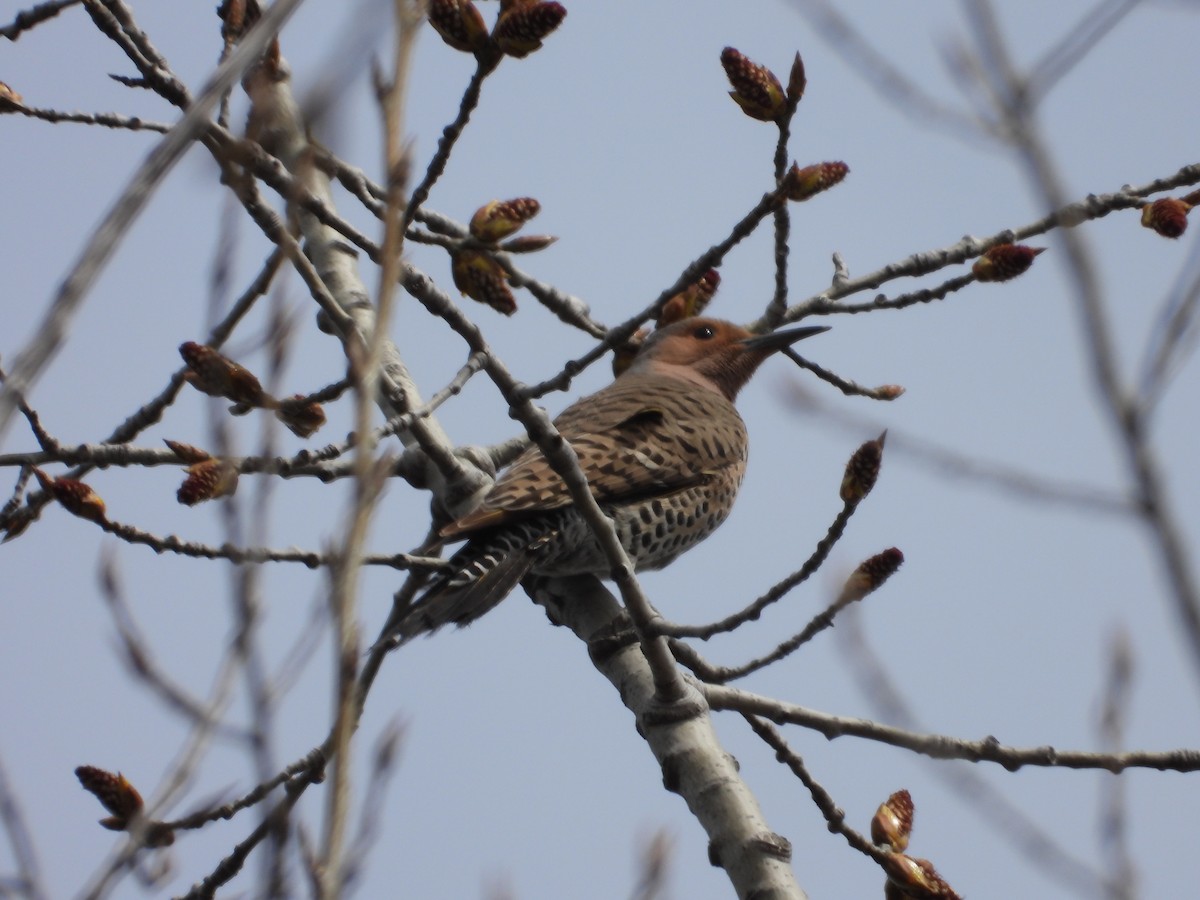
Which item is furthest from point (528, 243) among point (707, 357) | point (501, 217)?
point (707, 357)

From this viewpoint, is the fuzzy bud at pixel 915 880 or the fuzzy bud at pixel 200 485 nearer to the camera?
the fuzzy bud at pixel 915 880

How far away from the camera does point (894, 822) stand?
3.44m

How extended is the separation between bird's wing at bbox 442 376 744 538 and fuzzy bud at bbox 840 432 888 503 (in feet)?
5.96

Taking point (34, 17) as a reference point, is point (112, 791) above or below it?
below

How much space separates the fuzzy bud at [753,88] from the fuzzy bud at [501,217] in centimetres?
63

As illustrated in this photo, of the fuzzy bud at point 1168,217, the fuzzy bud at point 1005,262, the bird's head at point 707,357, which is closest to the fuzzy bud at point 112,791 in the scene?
the fuzzy bud at point 1005,262

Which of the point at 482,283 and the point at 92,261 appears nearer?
the point at 92,261

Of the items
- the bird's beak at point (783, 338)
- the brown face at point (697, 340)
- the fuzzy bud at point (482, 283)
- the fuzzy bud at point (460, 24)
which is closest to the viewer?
the fuzzy bud at point (460, 24)

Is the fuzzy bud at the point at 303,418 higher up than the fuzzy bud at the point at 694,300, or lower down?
lower down

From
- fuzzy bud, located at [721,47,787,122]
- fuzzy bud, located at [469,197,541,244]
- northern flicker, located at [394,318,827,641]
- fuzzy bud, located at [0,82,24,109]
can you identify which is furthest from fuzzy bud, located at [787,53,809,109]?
fuzzy bud, located at [0,82,24,109]

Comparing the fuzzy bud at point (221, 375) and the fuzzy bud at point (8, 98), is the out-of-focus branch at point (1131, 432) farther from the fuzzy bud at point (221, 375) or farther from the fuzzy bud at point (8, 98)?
the fuzzy bud at point (8, 98)

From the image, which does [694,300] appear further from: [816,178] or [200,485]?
[200,485]

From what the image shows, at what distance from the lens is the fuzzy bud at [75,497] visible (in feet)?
12.0

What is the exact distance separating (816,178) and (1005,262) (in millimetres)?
770
